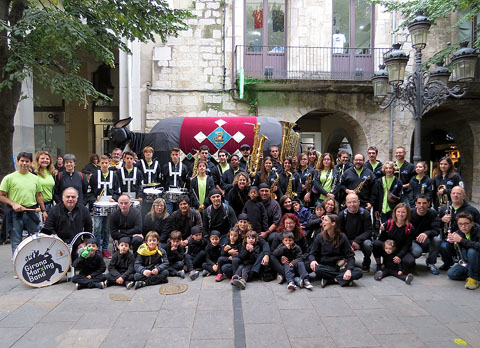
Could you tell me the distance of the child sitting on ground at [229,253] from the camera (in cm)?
489

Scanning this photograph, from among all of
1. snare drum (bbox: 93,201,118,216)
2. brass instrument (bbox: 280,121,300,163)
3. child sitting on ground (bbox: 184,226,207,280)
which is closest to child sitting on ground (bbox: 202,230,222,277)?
child sitting on ground (bbox: 184,226,207,280)

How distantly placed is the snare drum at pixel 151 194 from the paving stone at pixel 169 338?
300cm

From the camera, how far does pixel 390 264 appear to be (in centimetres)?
504

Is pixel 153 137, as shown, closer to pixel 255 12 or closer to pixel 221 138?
pixel 221 138

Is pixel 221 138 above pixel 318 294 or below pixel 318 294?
above

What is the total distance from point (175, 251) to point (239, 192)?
5.03ft

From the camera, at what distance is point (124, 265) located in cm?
486

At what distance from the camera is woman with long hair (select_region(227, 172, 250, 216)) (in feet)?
19.7

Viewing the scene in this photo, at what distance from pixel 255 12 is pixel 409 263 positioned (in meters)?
10.4

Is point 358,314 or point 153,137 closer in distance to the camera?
point 358,314

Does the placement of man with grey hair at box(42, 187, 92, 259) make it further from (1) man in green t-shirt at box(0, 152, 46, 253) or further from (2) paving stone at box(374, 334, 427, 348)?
(2) paving stone at box(374, 334, 427, 348)

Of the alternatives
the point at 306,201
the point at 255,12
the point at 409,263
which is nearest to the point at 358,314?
the point at 409,263

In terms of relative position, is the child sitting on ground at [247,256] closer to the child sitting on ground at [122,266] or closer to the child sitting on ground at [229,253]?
the child sitting on ground at [229,253]

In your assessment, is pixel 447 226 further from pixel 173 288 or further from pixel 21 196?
pixel 21 196
